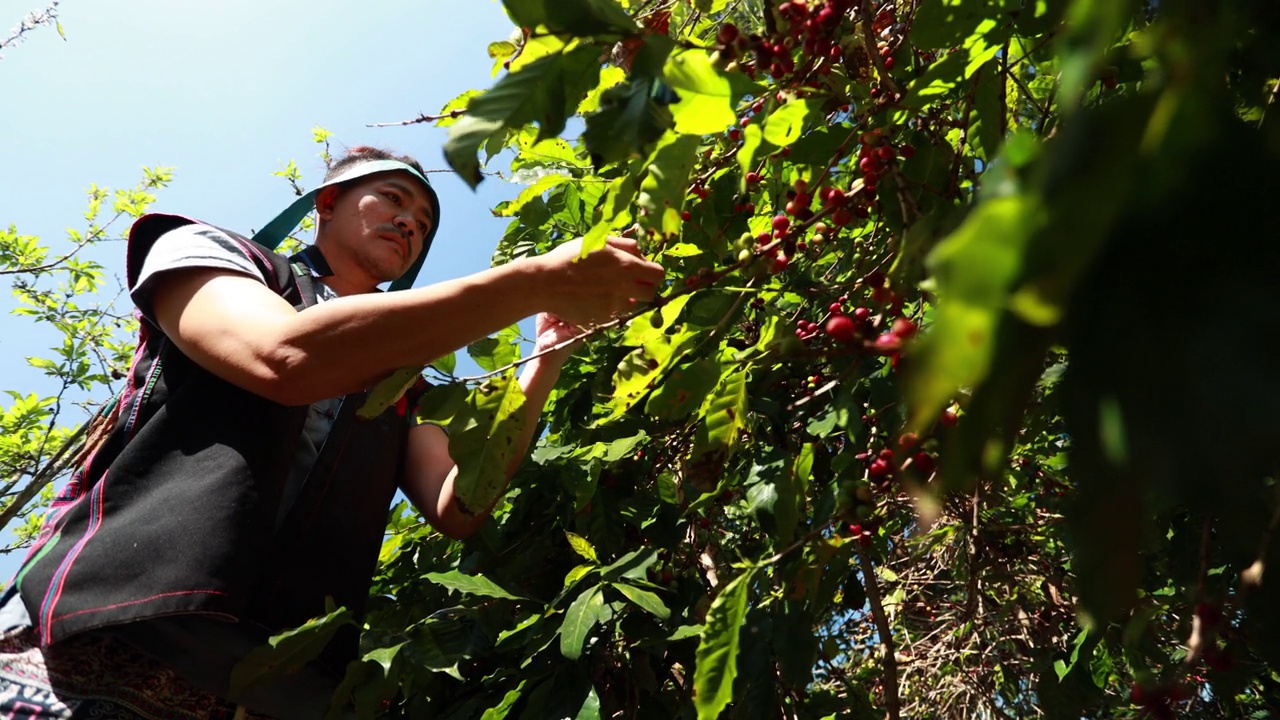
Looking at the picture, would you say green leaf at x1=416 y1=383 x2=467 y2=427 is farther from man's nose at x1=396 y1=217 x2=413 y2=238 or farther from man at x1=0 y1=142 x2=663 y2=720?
man's nose at x1=396 y1=217 x2=413 y2=238

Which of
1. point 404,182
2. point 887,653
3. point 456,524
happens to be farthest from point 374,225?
point 887,653

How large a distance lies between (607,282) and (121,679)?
1009mm

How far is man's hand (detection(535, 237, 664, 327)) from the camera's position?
1265 mm

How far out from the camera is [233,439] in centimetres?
147

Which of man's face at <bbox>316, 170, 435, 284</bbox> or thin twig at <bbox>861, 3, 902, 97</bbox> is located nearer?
thin twig at <bbox>861, 3, 902, 97</bbox>

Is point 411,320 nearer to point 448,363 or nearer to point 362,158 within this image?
point 448,363

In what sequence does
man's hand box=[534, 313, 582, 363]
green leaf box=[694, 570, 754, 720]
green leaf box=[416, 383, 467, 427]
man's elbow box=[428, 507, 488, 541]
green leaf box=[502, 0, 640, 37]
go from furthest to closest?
man's elbow box=[428, 507, 488, 541], man's hand box=[534, 313, 582, 363], green leaf box=[416, 383, 467, 427], green leaf box=[694, 570, 754, 720], green leaf box=[502, 0, 640, 37]

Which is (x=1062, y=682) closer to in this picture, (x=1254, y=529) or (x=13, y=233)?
(x=1254, y=529)

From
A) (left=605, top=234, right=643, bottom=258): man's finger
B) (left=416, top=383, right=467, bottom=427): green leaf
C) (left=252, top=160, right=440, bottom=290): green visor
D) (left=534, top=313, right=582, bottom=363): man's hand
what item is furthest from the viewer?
(left=252, top=160, right=440, bottom=290): green visor

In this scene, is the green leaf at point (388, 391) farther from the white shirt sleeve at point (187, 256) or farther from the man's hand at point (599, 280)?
the white shirt sleeve at point (187, 256)

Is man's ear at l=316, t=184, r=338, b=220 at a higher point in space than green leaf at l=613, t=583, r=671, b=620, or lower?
higher

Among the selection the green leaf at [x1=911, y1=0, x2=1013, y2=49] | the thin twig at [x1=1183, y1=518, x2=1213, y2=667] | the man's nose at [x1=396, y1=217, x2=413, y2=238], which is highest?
the man's nose at [x1=396, y1=217, x2=413, y2=238]

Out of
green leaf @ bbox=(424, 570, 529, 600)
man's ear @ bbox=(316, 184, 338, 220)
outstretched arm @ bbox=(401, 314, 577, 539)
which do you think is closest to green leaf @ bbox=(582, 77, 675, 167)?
outstretched arm @ bbox=(401, 314, 577, 539)

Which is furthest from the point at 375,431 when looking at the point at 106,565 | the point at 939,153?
the point at 939,153
